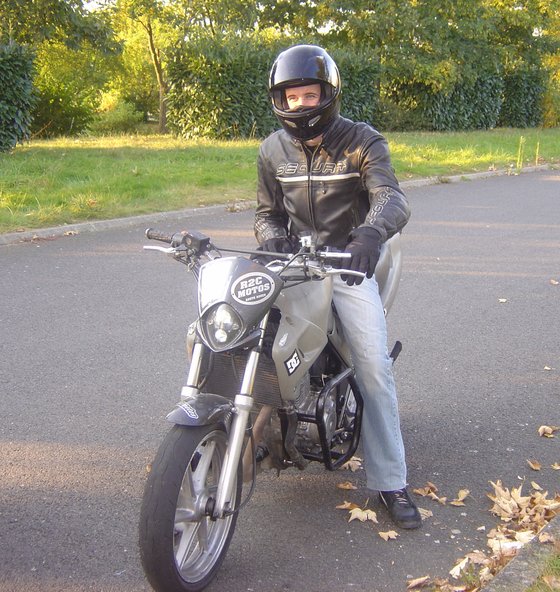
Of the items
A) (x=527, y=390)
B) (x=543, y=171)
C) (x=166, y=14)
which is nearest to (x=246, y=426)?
(x=527, y=390)

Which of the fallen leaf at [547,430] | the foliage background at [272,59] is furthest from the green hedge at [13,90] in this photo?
the fallen leaf at [547,430]

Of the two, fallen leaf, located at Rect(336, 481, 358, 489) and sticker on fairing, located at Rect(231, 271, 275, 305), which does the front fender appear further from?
fallen leaf, located at Rect(336, 481, 358, 489)

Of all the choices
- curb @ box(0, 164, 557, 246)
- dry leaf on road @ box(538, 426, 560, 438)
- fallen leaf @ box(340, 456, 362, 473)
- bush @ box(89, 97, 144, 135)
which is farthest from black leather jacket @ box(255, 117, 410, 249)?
bush @ box(89, 97, 144, 135)

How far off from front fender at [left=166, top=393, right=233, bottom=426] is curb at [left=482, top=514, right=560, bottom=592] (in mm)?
1143

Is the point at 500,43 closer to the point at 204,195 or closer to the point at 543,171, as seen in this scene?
the point at 543,171

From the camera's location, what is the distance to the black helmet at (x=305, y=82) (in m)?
3.50

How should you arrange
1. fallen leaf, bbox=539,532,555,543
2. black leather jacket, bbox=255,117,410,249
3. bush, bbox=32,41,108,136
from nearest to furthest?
fallen leaf, bbox=539,532,555,543
black leather jacket, bbox=255,117,410,249
bush, bbox=32,41,108,136

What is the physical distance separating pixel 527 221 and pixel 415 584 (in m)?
9.21

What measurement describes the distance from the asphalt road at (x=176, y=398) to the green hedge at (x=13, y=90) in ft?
22.8

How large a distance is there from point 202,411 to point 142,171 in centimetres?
1128

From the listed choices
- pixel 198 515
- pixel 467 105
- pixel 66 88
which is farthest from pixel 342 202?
pixel 467 105

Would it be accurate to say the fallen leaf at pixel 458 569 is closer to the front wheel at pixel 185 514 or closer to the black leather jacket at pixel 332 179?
the front wheel at pixel 185 514

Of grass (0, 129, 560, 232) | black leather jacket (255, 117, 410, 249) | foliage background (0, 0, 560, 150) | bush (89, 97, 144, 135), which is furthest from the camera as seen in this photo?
bush (89, 97, 144, 135)

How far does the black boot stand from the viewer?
3693 millimetres
